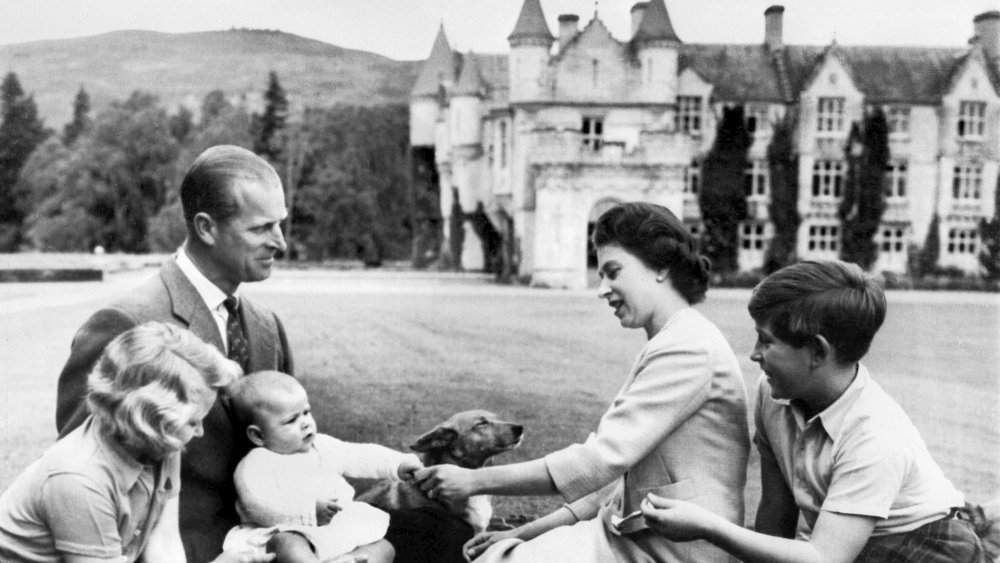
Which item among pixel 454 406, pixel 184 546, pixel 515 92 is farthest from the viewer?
pixel 515 92

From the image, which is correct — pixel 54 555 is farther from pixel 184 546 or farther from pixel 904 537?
pixel 904 537

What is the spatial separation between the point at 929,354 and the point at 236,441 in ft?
19.6

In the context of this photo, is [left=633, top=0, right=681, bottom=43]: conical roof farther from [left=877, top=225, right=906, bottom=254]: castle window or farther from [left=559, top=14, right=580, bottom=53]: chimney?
[left=877, top=225, right=906, bottom=254]: castle window

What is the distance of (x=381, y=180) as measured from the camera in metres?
7.35

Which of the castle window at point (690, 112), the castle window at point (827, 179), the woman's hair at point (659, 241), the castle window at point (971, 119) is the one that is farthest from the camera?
the castle window at point (690, 112)

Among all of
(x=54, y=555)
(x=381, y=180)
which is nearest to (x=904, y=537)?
(x=54, y=555)

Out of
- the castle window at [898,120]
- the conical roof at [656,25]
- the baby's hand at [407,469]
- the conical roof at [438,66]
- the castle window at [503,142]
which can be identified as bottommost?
the baby's hand at [407,469]

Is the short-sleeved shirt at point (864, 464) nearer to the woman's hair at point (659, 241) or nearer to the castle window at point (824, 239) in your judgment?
the woman's hair at point (659, 241)

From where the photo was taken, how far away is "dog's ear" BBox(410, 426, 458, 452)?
374 centimetres

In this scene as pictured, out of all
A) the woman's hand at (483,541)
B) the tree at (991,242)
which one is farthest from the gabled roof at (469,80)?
the tree at (991,242)

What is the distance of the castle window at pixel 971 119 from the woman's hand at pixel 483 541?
7330 millimetres

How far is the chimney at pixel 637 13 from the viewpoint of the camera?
23.0 feet

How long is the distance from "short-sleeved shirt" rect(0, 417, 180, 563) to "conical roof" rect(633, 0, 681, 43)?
518cm

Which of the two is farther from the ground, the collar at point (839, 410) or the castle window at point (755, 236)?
the collar at point (839, 410)
